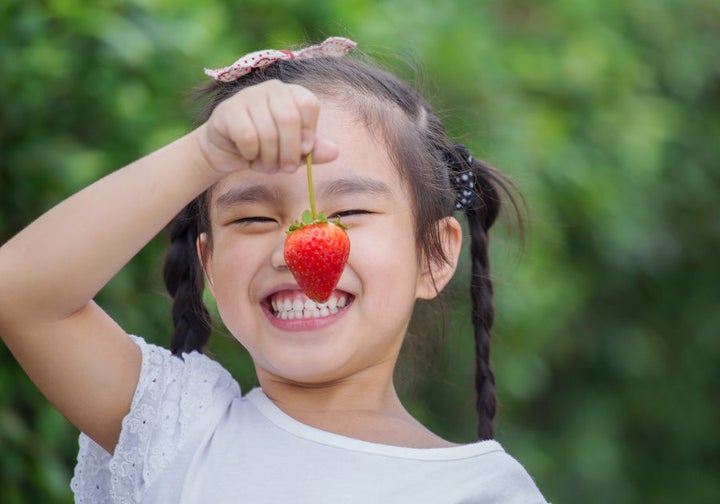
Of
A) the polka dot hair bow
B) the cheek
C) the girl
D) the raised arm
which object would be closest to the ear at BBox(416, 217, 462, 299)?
the girl

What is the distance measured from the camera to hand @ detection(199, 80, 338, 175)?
1.66 metres

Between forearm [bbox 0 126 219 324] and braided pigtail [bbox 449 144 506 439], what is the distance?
0.72 meters

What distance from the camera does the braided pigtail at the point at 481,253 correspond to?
238cm

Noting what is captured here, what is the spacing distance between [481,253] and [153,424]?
2.61 feet

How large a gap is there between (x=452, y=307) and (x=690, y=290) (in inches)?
124

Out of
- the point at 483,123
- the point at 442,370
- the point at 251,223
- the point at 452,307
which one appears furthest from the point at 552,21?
the point at 251,223

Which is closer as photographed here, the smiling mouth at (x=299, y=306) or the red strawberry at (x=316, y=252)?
the red strawberry at (x=316, y=252)

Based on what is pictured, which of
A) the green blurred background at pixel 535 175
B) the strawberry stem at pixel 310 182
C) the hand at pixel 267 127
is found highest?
the hand at pixel 267 127

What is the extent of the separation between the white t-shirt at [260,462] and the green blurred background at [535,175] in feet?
2.09

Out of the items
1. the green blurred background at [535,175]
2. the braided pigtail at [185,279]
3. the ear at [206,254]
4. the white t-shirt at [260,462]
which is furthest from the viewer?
the green blurred background at [535,175]

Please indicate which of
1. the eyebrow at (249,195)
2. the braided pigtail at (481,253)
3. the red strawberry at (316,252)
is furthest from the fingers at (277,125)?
the braided pigtail at (481,253)

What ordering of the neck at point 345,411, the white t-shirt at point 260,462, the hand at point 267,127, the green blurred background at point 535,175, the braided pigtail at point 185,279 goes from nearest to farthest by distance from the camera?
the hand at point 267,127 → the white t-shirt at point 260,462 → the neck at point 345,411 → the braided pigtail at point 185,279 → the green blurred background at point 535,175

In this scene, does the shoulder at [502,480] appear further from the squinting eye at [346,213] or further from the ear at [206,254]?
the ear at [206,254]

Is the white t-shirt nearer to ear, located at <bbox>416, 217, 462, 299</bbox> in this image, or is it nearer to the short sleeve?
the short sleeve
